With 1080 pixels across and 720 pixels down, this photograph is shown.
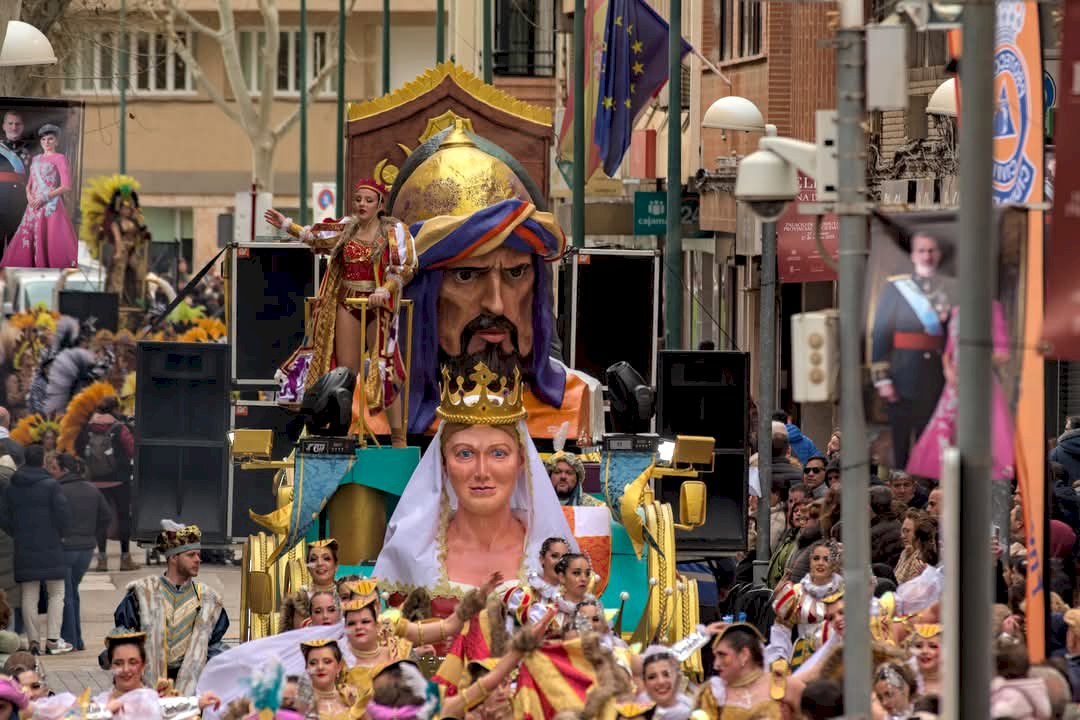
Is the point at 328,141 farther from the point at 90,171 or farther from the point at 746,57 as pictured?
the point at 746,57

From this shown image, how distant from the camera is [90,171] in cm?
7250

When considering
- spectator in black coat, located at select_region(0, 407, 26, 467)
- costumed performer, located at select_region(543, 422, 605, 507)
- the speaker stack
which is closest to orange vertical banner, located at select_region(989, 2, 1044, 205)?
costumed performer, located at select_region(543, 422, 605, 507)

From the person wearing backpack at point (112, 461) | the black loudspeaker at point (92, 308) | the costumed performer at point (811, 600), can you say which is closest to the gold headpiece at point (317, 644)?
the costumed performer at point (811, 600)

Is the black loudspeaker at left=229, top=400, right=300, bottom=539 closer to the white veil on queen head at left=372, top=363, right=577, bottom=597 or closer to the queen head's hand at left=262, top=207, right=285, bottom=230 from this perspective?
the queen head's hand at left=262, top=207, right=285, bottom=230

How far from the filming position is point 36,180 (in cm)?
2127

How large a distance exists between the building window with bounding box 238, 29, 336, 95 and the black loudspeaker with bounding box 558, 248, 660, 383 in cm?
5308

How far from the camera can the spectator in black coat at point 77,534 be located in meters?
22.0

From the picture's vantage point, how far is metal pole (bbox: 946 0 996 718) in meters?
10.2

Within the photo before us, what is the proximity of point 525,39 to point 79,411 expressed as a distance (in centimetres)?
3110

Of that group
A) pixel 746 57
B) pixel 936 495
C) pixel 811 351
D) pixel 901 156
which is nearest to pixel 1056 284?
pixel 811 351

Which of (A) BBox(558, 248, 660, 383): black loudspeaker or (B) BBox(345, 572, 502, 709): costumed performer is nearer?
(B) BBox(345, 572, 502, 709): costumed performer

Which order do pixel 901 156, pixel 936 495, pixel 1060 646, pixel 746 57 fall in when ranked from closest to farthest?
pixel 1060 646, pixel 936 495, pixel 901 156, pixel 746 57

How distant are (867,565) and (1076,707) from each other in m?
1.33

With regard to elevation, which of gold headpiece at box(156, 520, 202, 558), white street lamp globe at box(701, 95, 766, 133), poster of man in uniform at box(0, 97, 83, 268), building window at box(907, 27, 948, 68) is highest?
building window at box(907, 27, 948, 68)
